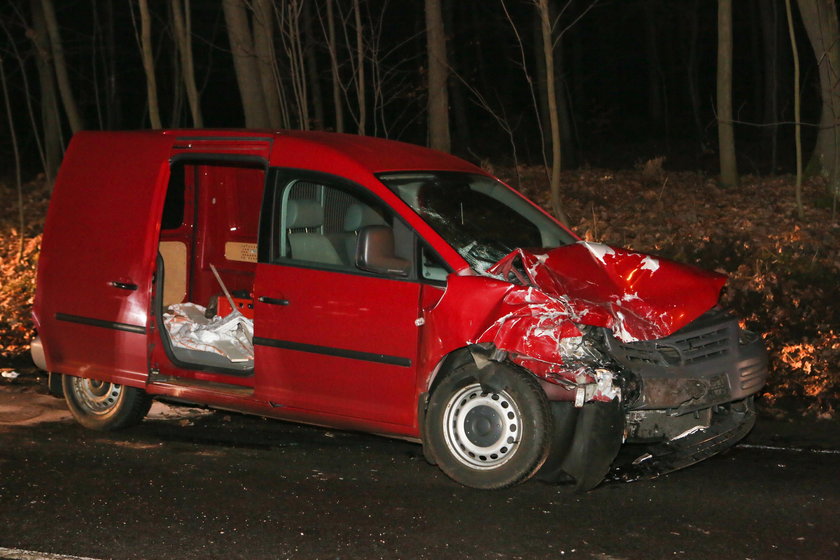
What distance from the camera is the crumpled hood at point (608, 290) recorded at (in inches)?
217

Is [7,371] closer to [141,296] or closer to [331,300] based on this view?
[141,296]

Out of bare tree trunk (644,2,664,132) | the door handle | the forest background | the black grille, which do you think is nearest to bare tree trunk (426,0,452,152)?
the forest background

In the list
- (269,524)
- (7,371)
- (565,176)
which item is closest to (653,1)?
(565,176)

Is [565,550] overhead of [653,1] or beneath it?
beneath

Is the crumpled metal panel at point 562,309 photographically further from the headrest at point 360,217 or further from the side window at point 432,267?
the headrest at point 360,217

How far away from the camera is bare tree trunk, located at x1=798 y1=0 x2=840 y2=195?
1344cm

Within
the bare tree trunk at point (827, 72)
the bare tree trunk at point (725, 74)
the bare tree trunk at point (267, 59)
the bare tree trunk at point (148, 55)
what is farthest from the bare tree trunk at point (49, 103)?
the bare tree trunk at point (827, 72)

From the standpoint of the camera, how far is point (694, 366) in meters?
5.68

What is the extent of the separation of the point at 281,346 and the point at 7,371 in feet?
13.8

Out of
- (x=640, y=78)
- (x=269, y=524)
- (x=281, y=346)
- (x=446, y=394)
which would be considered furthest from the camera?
(x=640, y=78)

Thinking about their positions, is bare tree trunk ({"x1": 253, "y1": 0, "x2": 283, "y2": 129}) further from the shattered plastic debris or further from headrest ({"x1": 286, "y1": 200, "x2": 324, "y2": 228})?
headrest ({"x1": 286, "y1": 200, "x2": 324, "y2": 228})

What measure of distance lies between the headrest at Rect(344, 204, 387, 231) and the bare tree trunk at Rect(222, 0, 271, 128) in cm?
922

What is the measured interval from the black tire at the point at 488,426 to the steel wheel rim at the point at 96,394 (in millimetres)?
2621

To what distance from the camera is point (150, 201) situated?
6887 millimetres
